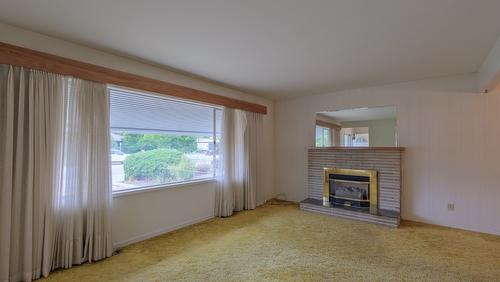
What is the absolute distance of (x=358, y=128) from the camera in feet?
14.8

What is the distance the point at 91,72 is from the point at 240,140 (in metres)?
2.62

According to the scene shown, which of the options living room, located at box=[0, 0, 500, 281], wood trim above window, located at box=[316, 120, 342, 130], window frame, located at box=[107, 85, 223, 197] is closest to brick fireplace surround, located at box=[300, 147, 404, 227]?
living room, located at box=[0, 0, 500, 281]

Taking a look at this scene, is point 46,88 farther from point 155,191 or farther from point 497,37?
point 497,37

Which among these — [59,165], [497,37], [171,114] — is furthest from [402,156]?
[59,165]

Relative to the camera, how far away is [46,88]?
7.68 feet

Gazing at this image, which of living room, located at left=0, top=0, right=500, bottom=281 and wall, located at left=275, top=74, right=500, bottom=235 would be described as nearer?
living room, located at left=0, top=0, right=500, bottom=281

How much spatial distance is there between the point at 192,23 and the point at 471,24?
251 cm

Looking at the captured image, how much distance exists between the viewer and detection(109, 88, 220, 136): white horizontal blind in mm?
3033

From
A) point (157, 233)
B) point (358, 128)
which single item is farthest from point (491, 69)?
point (157, 233)

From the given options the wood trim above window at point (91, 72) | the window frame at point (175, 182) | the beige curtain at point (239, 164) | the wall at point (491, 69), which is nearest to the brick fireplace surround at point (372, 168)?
the beige curtain at point (239, 164)

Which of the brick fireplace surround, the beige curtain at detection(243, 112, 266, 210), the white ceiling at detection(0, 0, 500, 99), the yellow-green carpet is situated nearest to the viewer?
the white ceiling at detection(0, 0, 500, 99)

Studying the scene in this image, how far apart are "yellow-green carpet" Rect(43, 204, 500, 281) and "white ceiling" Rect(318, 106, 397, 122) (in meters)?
1.85

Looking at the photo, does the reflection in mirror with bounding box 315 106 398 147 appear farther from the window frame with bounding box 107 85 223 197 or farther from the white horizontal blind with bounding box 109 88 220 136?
the white horizontal blind with bounding box 109 88 220 136

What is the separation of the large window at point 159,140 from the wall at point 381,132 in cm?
277
